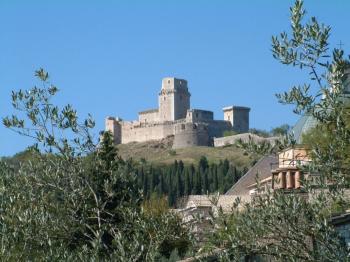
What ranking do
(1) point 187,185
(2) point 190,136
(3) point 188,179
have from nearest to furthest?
(1) point 187,185, (3) point 188,179, (2) point 190,136

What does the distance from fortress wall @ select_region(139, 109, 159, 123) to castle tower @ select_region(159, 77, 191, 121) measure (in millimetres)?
1092

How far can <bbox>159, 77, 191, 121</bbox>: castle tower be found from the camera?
134 m

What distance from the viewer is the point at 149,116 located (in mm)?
136625

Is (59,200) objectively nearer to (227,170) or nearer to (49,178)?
(49,178)

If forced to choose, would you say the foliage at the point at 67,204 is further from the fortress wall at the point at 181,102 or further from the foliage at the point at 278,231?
the fortress wall at the point at 181,102

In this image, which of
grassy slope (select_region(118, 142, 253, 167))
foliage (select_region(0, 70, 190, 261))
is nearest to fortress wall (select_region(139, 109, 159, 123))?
grassy slope (select_region(118, 142, 253, 167))

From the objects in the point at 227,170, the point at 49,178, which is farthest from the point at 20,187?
the point at 227,170

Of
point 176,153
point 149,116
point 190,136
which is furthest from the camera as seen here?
point 149,116

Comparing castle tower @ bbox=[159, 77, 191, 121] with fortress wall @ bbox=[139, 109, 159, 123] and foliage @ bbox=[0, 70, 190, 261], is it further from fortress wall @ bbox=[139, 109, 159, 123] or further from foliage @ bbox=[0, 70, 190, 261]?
foliage @ bbox=[0, 70, 190, 261]

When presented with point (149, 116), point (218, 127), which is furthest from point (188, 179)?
point (149, 116)

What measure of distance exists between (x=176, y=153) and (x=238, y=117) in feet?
71.8

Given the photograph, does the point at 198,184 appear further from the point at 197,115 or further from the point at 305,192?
the point at 305,192

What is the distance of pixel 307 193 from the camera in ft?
17.4

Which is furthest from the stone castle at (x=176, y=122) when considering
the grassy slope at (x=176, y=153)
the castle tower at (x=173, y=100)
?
the grassy slope at (x=176, y=153)
